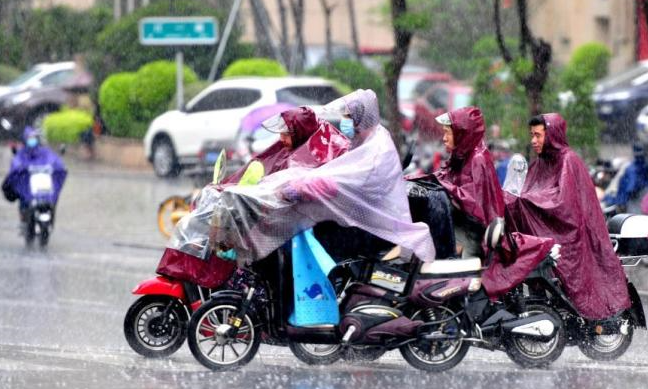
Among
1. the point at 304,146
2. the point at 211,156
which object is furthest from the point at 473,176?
the point at 211,156

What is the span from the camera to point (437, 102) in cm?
3158

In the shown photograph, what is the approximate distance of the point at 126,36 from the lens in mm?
32969

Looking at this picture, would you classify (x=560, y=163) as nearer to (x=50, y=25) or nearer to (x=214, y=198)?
(x=214, y=198)

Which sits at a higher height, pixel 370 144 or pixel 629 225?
pixel 370 144

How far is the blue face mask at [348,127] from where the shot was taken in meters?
10.1

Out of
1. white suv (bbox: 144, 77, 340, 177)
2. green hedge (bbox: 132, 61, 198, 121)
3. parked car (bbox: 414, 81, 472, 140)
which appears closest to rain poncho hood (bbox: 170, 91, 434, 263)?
A: white suv (bbox: 144, 77, 340, 177)

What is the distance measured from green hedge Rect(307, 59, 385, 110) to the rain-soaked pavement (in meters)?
10.5

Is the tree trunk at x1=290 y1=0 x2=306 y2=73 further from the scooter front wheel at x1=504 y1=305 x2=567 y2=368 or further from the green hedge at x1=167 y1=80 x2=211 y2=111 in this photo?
the scooter front wheel at x1=504 y1=305 x2=567 y2=368

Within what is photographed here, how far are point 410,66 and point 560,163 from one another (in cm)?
2856

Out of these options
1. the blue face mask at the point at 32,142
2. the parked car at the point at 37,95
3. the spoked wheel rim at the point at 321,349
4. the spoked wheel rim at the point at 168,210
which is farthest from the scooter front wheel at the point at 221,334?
the parked car at the point at 37,95

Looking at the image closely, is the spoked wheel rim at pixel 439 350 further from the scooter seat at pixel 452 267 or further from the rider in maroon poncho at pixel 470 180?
the rider in maroon poncho at pixel 470 180

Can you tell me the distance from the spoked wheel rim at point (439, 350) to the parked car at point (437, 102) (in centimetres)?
1866

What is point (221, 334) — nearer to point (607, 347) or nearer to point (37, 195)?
point (607, 347)

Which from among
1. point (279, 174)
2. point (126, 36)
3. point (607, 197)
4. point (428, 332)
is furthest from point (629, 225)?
point (126, 36)
